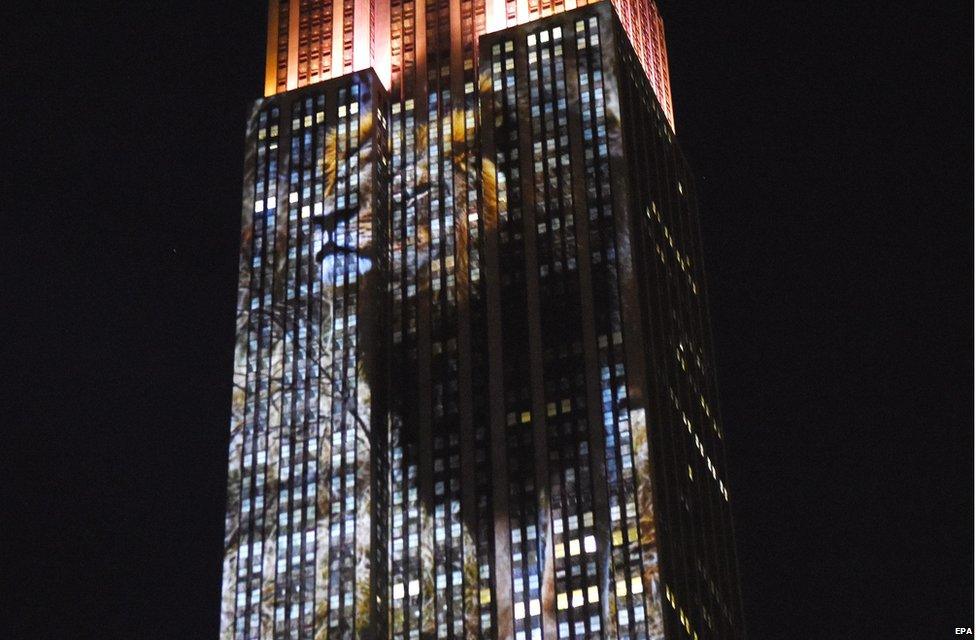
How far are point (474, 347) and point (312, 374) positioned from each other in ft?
53.9

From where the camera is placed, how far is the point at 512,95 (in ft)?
596

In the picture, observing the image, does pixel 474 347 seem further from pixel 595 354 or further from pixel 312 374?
pixel 312 374

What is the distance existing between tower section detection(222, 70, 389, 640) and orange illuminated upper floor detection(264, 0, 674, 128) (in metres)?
5.08

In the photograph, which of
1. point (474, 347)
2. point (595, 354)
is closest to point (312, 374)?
point (474, 347)

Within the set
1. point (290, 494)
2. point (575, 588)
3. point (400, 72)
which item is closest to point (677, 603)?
point (575, 588)

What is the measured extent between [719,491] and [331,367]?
132 feet

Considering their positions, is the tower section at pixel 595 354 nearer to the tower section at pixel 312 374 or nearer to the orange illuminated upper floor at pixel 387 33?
the orange illuminated upper floor at pixel 387 33

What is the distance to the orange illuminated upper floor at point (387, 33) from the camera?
19075cm

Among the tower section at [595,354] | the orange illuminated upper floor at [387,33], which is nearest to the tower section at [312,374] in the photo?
the orange illuminated upper floor at [387,33]

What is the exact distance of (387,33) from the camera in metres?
196

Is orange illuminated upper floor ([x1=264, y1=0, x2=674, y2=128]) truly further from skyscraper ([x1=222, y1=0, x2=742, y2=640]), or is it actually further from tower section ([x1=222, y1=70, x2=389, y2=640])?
tower section ([x1=222, y1=70, x2=389, y2=640])

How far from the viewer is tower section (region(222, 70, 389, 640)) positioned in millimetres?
164875

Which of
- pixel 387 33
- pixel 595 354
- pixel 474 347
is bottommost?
pixel 595 354

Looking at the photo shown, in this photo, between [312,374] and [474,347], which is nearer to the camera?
[474,347]
